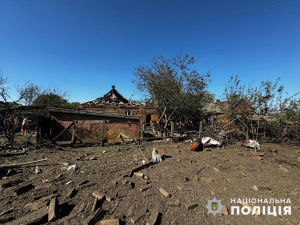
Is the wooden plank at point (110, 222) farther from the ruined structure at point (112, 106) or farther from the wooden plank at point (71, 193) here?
the ruined structure at point (112, 106)

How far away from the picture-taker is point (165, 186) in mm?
3881

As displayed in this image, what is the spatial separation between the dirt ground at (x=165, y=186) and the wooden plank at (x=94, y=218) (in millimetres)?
164

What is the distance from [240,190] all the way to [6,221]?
5.12 m

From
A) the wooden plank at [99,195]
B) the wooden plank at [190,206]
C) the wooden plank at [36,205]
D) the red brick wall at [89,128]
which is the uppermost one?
the red brick wall at [89,128]

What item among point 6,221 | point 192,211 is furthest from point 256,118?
point 6,221

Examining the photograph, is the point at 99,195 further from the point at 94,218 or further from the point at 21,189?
the point at 21,189

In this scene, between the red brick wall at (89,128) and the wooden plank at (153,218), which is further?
the red brick wall at (89,128)

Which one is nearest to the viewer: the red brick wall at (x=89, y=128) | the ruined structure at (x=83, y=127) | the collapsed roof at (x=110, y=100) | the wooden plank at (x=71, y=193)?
the wooden plank at (x=71, y=193)

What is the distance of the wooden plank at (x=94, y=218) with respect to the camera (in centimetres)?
253

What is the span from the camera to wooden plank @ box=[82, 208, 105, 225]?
253 centimetres

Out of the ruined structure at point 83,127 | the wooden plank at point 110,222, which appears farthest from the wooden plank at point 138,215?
the ruined structure at point 83,127

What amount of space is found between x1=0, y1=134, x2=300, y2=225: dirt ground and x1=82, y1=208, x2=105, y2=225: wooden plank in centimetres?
16

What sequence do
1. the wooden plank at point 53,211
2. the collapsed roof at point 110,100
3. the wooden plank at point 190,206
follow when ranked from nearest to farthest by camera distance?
the wooden plank at point 53,211 < the wooden plank at point 190,206 < the collapsed roof at point 110,100

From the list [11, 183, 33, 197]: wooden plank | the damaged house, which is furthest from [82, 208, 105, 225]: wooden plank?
the damaged house
